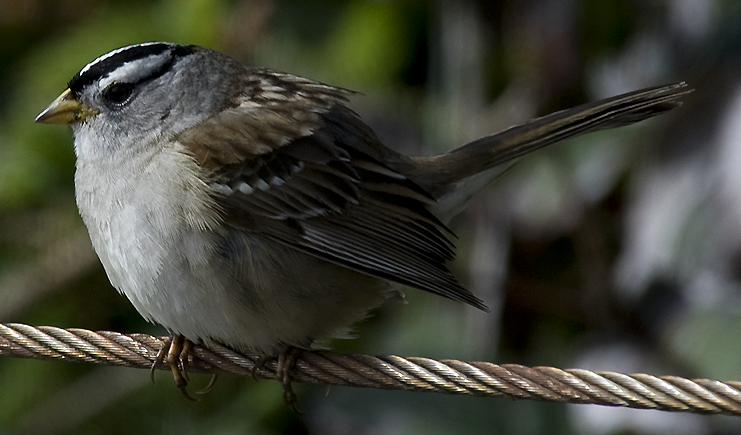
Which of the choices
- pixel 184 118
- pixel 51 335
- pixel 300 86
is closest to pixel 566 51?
pixel 300 86

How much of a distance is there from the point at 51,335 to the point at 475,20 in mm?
2737

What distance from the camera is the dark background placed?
12.0 ft

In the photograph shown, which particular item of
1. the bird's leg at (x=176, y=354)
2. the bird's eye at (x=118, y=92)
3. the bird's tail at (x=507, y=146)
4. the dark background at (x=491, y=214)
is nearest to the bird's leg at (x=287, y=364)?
the bird's leg at (x=176, y=354)

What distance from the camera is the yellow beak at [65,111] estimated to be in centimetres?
275

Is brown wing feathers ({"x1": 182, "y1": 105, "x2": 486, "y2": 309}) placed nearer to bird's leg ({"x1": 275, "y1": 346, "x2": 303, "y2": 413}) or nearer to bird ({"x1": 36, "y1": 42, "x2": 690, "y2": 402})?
bird ({"x1": 36, "y1": 42, "x2": 690, "y2": 402})

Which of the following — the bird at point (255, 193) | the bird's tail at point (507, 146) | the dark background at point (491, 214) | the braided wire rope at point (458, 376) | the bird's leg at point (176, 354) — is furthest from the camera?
the dark background at point (491, 214)

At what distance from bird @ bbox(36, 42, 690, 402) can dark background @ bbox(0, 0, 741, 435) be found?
0.98 metres

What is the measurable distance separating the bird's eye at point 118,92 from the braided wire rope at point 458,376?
0.77 m

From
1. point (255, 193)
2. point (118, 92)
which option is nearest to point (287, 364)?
point (255, 193)

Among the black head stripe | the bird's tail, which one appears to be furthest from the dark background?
the black head stripe

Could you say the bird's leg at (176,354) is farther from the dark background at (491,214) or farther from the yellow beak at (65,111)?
the dark background at (491,214)

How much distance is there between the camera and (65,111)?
2.76 meters

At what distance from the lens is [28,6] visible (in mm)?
4742

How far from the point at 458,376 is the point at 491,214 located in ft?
7.09
